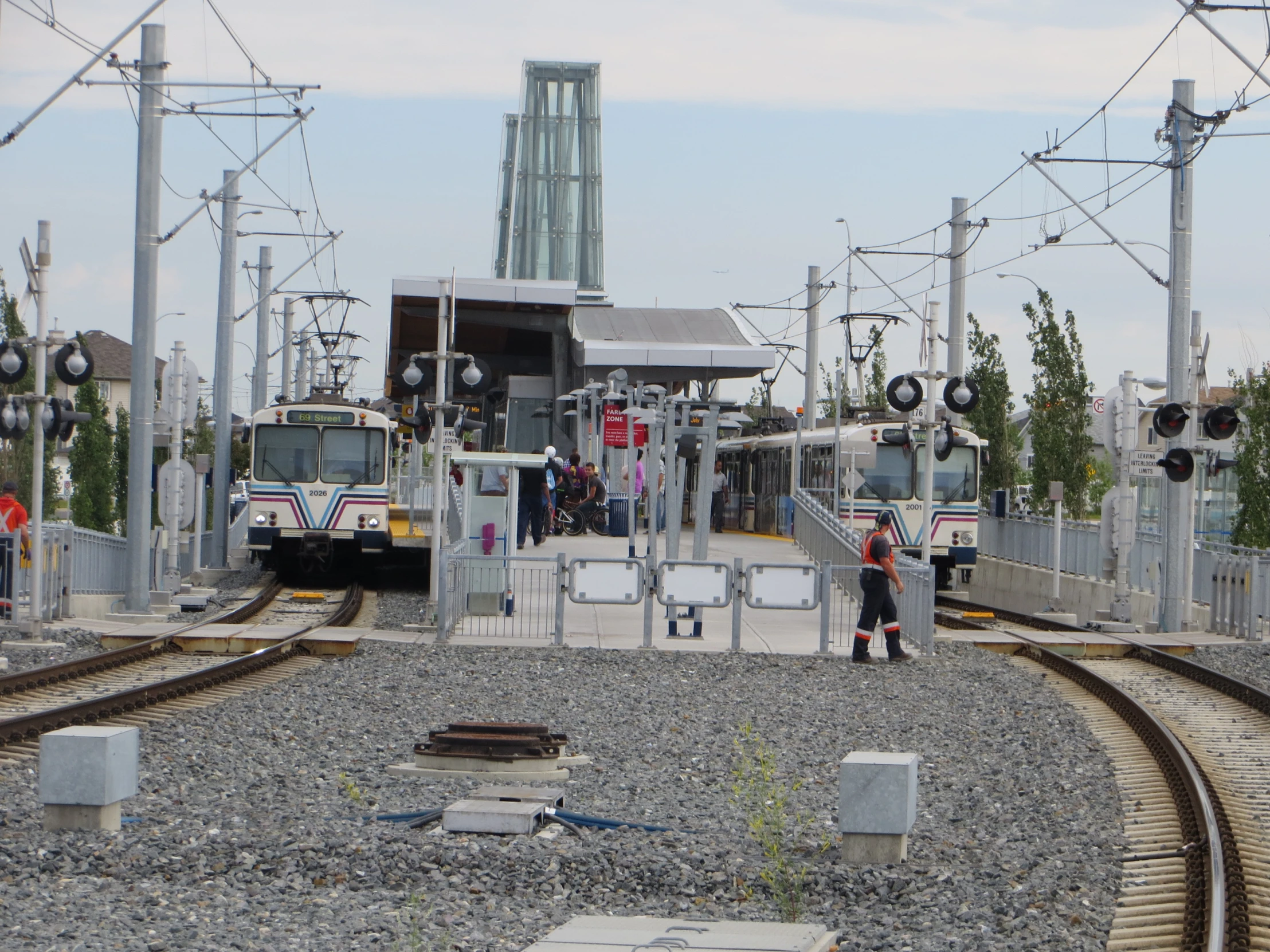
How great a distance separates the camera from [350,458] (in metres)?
28.0

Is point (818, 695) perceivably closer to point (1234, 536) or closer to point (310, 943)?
point (310, 943)

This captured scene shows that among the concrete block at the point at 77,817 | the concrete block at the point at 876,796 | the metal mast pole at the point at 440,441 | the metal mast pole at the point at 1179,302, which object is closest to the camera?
the concrete block at the point at 876,796

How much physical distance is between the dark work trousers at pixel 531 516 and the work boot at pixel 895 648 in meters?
10.0

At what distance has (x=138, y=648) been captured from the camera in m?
16.8

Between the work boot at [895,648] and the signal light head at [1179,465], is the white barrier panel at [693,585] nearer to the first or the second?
the work boot at [895,648]

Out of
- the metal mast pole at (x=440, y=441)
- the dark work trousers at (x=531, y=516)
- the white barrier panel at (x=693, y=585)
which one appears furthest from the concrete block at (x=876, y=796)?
the dark work trousers at (x=531, y=516)

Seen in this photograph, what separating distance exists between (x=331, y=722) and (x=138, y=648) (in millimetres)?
5263

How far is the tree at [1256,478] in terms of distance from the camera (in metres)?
27.3

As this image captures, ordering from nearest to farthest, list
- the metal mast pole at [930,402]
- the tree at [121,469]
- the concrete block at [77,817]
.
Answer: the concrete block at [77,817] < the metal mast pole at [930,402] < the tree at [121,469]

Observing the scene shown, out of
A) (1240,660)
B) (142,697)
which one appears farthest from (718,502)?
(142,697)

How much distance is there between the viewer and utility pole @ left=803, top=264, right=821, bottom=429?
41.2 meters

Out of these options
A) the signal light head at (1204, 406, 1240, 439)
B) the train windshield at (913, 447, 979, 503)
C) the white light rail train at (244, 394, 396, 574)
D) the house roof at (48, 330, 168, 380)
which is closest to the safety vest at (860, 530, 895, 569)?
the signal light head at (1204, 406, 1240, 439)

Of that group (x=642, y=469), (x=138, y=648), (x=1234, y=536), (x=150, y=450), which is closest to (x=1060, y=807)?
(x=138, y=648)

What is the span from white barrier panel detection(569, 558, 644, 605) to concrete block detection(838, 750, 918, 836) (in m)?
10.4
